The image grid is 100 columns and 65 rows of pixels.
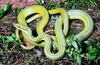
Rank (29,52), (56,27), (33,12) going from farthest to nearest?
(33,12)
(56,27)
(29,52)

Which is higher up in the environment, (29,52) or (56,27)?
(56,27)

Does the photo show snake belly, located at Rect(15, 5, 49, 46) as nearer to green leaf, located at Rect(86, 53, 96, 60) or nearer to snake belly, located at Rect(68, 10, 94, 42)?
snake belly, located at Rect(68, 10, 94, 42)

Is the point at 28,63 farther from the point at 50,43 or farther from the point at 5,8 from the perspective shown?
the point at 5,8

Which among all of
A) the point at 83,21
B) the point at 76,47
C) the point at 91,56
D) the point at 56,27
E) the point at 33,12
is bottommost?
the point at 91,56

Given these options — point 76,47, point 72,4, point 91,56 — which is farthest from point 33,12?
point 91,56

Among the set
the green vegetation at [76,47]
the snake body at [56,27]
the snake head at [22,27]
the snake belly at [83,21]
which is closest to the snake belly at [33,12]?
the snake body at [56,27]

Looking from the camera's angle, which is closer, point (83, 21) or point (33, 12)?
point (83, 21)

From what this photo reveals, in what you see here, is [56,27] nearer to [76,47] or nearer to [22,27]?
[22,27]

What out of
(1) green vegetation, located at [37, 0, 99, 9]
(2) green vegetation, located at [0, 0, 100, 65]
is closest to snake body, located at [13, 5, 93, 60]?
(2) green vegetation, located at [0, 0, 100, 65]
